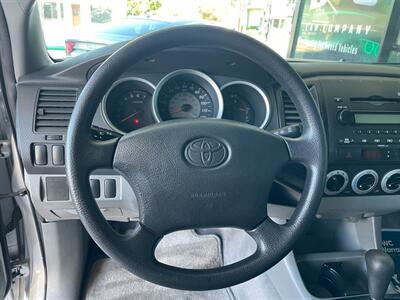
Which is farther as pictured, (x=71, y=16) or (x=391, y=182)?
(x=71, y=16)

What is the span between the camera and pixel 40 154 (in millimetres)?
862

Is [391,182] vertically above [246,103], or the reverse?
[246,103]

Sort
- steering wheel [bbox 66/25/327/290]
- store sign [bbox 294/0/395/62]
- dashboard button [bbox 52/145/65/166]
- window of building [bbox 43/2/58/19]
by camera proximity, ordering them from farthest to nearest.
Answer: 1. store sign [bbox 294/0/395/62]
2. window of building [bbox 43/2/58/19]
3. dashboard button [bbox 52/145/65/166]
4. steering wheel [bbox 66/25/327/290]

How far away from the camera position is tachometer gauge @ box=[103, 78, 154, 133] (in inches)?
35.2

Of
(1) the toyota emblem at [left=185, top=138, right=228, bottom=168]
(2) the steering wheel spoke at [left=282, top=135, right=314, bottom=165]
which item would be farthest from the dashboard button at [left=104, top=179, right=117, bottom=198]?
(2) the steering wheel spoke at [left=282, top=135, right=314, bottom=165]

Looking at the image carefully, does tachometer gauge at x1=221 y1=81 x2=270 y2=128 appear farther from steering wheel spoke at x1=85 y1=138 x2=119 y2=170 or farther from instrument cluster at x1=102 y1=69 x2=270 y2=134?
steering wheel spoke at x1=85 y1=138 x2=119 y2=170

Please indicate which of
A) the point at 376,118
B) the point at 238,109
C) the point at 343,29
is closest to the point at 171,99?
the point at 238,109

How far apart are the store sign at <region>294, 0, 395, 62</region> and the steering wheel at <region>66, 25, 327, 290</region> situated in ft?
3.34

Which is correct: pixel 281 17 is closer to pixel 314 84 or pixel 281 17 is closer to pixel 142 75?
pixel 314 84

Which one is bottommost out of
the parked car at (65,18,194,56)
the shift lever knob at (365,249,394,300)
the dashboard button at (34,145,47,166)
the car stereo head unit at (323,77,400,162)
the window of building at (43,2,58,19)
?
the shift lever knob at (365,249,394,300)

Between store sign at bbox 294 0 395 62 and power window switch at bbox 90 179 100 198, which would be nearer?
power window switch at bbox 90 179 100 198

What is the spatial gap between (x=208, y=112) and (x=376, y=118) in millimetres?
450

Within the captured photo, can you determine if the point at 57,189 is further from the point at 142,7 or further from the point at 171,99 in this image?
the point at 142,7

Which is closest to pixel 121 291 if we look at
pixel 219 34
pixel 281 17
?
pixel 219 34
